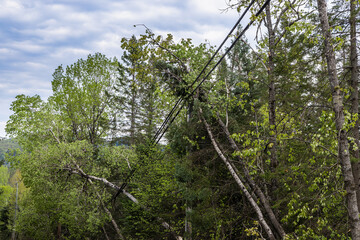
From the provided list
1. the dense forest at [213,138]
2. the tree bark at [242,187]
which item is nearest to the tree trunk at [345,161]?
the dense forest at [213,138]

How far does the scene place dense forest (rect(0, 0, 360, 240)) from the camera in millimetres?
4992

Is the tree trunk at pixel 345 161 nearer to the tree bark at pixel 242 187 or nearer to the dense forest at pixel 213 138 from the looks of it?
the dense forest at pixel 213 138

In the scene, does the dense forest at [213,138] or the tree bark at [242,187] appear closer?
the dense forest at [213,138]

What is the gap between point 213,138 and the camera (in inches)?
338

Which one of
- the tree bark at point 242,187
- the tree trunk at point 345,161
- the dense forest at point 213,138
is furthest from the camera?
the tree bark at point 242,187

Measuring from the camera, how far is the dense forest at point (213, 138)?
4.99 metres

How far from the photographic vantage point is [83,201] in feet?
45.4

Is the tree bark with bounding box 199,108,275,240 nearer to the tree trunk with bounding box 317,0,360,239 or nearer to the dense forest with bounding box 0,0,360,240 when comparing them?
the dense forest with bounding box 0,0,360,240

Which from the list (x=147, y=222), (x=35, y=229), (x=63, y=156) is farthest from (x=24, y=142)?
(x=147, y=222)

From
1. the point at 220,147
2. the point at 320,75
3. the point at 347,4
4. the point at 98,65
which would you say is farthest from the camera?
the point at 98,65

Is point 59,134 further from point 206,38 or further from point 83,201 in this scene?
point 206,38

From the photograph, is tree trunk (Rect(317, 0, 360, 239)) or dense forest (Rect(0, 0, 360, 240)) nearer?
tree trunk (Rect(317, 0, 360, 239))

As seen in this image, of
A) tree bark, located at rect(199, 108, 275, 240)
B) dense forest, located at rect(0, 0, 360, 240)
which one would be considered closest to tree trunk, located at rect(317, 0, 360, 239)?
dense forest, located at rect(0, 0, 360, 240)

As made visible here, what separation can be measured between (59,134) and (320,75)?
15.8 metres
